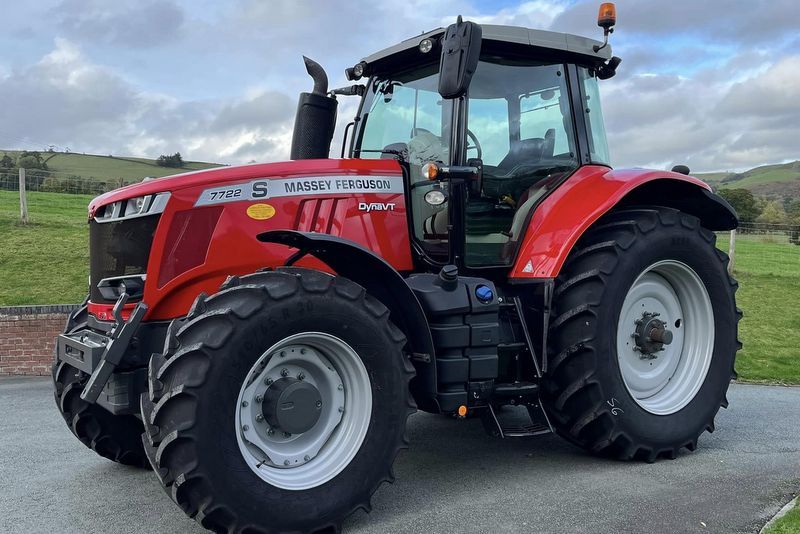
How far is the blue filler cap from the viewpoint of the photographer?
425 cm

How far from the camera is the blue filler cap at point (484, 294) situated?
4.25 m

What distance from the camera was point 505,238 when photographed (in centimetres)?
475

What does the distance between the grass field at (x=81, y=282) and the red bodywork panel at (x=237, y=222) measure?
6227 mm

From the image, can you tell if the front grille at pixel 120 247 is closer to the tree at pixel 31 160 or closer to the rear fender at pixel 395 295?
the rear fender at pixel 395 295

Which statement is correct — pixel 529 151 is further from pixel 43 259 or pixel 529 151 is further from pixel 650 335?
pixel 43 259

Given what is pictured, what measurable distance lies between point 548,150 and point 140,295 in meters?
2.92

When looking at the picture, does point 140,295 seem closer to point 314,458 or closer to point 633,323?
point 314,458

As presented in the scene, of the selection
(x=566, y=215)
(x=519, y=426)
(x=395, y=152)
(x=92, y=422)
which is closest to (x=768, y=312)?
(x=566, y=215)

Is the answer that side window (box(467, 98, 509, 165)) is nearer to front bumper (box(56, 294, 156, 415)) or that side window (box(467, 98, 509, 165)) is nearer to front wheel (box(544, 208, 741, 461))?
front wheel (box(544, 208, 741, 461))

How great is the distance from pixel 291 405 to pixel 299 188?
4.23ft

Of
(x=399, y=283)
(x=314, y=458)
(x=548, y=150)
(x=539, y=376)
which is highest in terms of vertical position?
(x=548, y=150)

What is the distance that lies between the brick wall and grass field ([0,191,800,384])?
76.0 inches

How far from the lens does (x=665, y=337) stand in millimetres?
4820

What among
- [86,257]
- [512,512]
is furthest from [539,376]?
[86,257]
